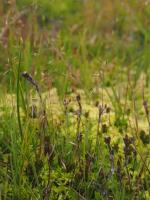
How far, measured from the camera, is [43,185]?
2156mm

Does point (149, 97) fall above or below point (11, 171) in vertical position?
above

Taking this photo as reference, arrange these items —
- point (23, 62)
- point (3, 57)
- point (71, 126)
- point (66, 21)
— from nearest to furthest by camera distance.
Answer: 1. point (71, 126)
2. point (23, 62)
3. point (3, 57)
4. point (66, 21)

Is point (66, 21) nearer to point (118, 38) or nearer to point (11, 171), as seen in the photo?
point (118, 38)

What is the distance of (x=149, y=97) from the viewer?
11.3ft

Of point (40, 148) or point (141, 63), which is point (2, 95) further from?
point (141, 63)

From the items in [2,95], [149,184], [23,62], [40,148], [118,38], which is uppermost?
[118,38]

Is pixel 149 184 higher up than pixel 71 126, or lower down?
lower down

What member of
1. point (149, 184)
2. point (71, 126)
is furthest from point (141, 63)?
point (149, 184)

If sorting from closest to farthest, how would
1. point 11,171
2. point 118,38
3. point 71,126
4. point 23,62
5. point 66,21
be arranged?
1. point 11,171
2. point 71,126
3. point 23,62
4. point 118,38
5. point 66,21

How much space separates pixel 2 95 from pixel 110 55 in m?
1.66

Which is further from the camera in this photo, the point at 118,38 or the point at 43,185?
the point at 118,38

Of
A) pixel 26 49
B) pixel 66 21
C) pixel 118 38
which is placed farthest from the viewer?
pixel 66 21

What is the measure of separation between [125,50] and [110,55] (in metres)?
0.22

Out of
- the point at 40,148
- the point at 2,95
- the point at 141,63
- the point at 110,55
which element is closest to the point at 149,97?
the point at 141,63
